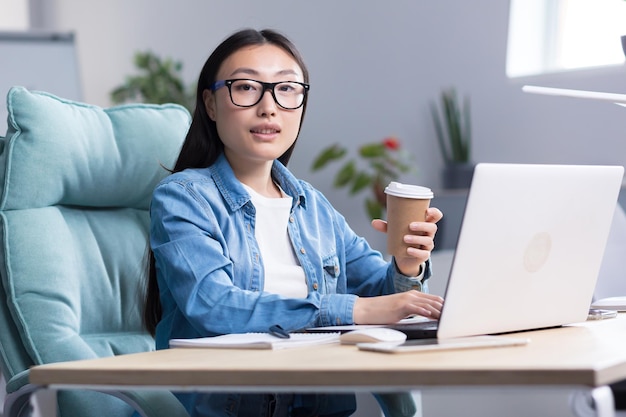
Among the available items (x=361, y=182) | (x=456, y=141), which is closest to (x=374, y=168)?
(x=361, y=182)

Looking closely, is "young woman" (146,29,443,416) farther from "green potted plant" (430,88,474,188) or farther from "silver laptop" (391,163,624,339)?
"green potted plant" (430,88,474,188)

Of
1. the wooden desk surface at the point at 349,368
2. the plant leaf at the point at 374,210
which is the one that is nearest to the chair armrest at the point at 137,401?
the wooden desk surface at the point at 349,368

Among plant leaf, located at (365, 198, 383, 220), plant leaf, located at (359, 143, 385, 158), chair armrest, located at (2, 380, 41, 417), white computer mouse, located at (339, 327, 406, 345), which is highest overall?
white computer mouse, located at (339, 327, 406, 345)

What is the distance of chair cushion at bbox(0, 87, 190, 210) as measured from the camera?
1.75 metres

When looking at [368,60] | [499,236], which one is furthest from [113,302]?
[368,60]

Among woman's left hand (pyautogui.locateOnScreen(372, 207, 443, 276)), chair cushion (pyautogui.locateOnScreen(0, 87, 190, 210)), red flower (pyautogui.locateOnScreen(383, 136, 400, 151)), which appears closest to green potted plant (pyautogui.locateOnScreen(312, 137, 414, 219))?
red flower (pyautogui.locateOnScreen(383, 136, 400, 151))

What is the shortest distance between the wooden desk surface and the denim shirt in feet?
0.69

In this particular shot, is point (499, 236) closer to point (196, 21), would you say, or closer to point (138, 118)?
point (138, 118)

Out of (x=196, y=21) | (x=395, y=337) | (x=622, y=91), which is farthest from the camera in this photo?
(x=196, y=21)

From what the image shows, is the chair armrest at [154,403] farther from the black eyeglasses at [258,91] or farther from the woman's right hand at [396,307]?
the black eyeglasses at [258,91]

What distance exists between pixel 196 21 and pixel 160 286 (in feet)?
14.3

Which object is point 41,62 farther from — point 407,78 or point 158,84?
point 407,78

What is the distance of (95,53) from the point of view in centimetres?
648

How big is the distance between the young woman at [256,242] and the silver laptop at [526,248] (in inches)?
5.4
